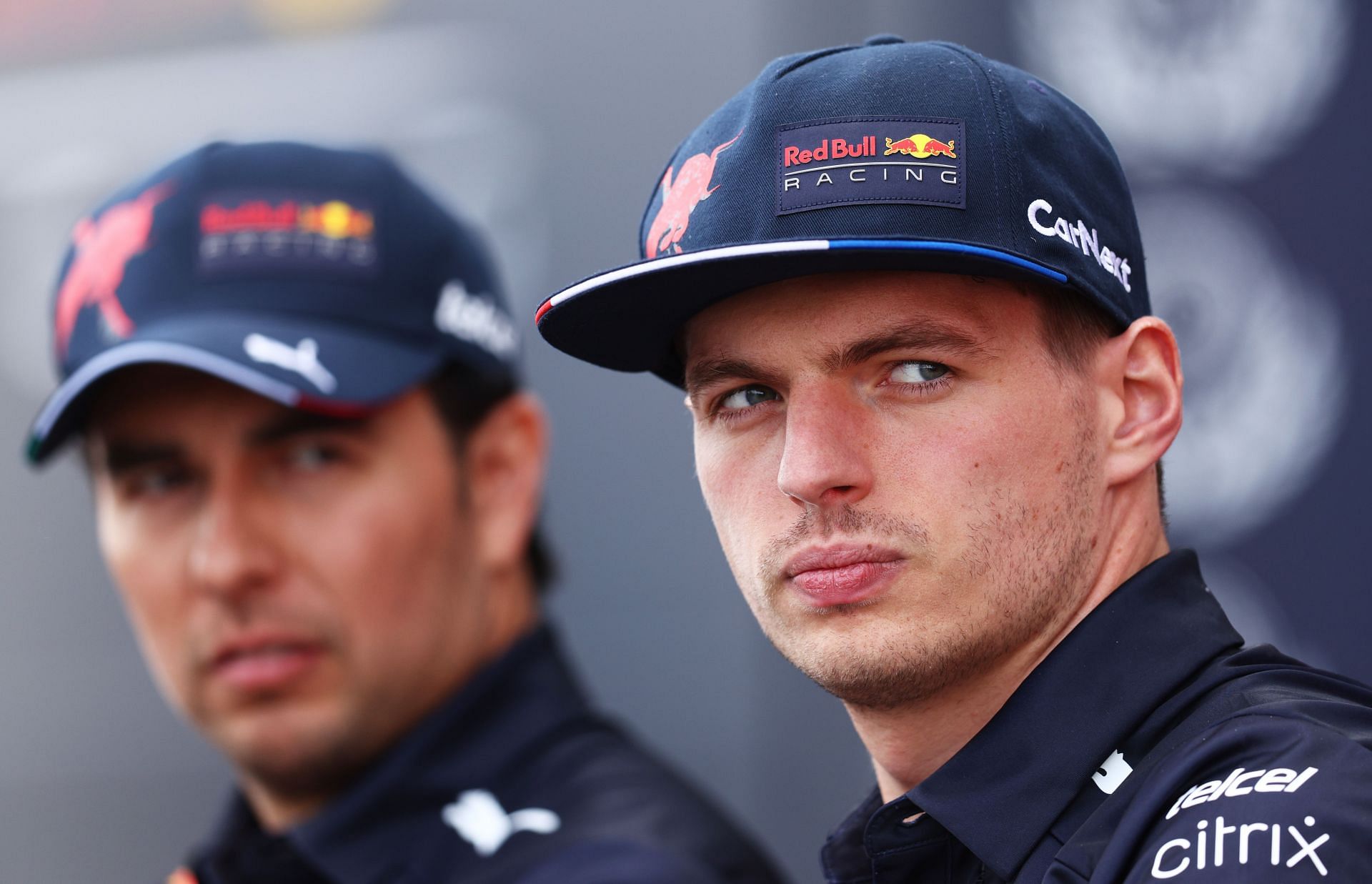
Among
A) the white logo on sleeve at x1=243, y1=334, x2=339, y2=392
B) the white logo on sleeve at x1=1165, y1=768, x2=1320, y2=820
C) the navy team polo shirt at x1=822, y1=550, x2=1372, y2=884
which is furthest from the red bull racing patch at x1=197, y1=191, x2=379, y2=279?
the white logo on sleeve at x1=1165, y1=768, x2=1320, y2=820

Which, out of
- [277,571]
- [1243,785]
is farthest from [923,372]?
[277,571]

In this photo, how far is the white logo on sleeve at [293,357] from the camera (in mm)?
1754

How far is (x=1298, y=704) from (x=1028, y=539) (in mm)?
220

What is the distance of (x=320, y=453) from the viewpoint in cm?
183

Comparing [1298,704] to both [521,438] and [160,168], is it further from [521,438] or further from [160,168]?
[160,168]

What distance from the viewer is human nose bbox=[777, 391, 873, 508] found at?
3.50ft

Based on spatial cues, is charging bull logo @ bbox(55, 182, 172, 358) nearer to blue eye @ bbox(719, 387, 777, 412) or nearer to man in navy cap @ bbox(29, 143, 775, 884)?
man in navy cap @ bbox(29, 143, 775, 884)

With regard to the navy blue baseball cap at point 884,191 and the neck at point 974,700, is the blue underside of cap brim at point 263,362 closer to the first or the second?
the navy blue baseball cap at point 884,191

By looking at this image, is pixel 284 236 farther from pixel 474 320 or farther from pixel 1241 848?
pixel 1241 848

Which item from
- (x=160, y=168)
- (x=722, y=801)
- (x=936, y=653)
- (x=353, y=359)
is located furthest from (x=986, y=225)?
(x=722, y=801)

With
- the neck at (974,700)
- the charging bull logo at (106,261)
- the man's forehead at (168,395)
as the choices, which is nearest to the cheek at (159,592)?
the man's forehead at (168,395)

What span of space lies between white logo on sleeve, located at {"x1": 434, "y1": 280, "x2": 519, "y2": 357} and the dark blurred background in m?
0.39

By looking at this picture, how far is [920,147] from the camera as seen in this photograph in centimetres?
107

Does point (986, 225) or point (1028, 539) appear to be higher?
point (986, 225)
